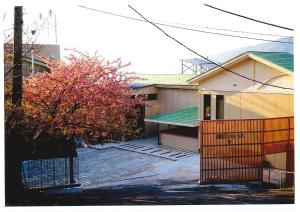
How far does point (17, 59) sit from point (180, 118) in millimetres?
8231

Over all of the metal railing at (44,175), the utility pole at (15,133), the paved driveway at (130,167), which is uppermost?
the utility pole at (15,133)

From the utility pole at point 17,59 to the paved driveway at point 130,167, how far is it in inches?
124

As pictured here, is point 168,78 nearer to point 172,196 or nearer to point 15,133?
point 172,196

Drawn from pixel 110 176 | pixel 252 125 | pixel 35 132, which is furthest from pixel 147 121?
pixel 35 132

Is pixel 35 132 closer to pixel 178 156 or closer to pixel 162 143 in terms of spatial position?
pixel 178 156

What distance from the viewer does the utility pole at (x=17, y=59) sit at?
7160mm

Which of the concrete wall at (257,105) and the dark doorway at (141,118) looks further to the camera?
the dark doorway at (141,118)

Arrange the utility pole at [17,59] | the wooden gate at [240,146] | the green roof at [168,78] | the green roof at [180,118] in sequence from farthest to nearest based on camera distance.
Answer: the green roof at [168,78]
the green roof at [180,118]
the wooden gate at [240,146]
the utility pole at [17,59]

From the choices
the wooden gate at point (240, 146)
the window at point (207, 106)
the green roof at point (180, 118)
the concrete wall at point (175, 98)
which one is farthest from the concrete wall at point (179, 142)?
the wooden gate at point (240, 146)

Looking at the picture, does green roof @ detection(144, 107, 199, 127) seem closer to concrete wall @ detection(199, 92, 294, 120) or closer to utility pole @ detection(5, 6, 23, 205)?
concrete wall @ detection(199, 92, 294, 120)

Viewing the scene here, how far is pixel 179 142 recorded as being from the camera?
1414cm

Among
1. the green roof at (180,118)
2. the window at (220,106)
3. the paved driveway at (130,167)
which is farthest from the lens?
the green roof at (180,118)

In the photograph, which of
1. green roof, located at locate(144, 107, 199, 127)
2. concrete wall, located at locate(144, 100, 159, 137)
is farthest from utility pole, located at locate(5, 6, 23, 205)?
concrete wall, located at locate(144, 100, 159, 137)

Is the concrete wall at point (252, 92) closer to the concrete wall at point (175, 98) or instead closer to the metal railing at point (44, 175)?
the concrete wall at point (175, 98)
